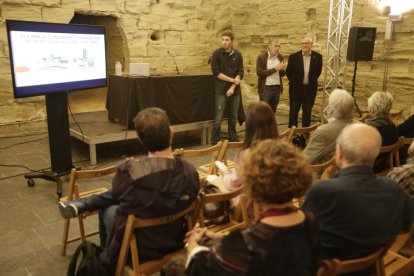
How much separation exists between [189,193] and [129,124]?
3.26 m

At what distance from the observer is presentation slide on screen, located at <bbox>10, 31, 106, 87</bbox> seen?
356 cm

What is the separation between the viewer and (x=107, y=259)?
1923 millimetres

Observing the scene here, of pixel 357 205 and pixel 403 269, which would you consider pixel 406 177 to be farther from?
pixel 357 205

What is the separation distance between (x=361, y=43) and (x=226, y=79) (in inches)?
89.4

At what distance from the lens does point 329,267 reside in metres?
1.49

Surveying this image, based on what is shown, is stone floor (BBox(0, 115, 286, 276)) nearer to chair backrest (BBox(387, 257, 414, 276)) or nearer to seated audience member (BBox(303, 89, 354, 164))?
seated audience member (BBox(303, 89, 354, 164))

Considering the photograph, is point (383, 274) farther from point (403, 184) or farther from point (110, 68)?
point (110, 68)

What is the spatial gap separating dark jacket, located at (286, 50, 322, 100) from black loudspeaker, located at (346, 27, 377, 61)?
0.56m

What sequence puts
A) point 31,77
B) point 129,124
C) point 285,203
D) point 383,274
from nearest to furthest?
point 285,203, point 383,274, point 31,77, point 129,124

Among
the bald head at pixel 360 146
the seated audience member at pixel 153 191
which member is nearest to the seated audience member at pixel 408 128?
the bald head at pixel 360 146

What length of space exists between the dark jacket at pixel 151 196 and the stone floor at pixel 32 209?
928 millimetres

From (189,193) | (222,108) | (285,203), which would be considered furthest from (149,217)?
(222,108)

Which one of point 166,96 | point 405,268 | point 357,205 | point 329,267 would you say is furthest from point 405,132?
point 166,96

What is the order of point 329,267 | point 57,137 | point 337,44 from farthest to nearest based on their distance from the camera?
point 337,44 → point 57,137 → point 329,267
